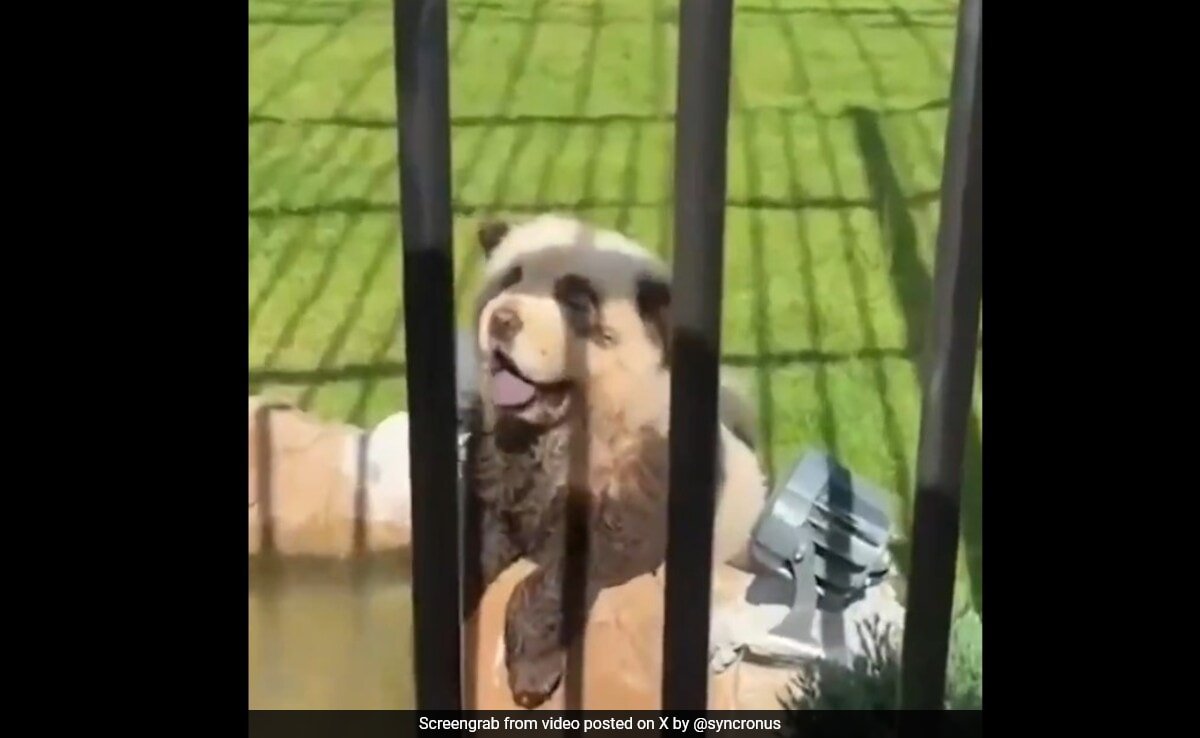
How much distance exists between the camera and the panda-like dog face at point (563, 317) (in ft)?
2.26

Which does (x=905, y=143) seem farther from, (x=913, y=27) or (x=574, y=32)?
(x=574, y=32)

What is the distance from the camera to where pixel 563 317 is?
2.29 feet

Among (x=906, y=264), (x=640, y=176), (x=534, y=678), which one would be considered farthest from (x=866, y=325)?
(x=534, y=678)

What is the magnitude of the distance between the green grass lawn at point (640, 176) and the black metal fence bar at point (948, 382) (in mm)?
11

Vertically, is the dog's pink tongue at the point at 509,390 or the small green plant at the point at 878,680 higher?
the dog's pink tongue at the point at 509,390

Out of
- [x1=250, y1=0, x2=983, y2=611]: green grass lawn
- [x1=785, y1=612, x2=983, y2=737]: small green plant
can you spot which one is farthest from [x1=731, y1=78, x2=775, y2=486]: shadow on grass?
[x1=785, y1=612, x2=983, y2=737]: small green plant

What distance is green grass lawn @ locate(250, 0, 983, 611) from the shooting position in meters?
0.68

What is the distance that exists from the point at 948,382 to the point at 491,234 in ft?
0.81

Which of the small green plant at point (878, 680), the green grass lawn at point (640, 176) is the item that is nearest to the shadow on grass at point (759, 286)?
the green grass lawn at point (640, 176)

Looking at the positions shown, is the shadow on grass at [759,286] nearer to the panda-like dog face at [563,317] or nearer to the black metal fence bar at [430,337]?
the panda-like dog face at [563,317]

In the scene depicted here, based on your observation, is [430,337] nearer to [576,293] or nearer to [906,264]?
[576,293]

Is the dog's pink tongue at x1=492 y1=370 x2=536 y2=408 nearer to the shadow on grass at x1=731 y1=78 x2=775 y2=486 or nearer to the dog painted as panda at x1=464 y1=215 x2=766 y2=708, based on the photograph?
the dog painted as panda at x1=464 y1=215 x2=766 y2=708
